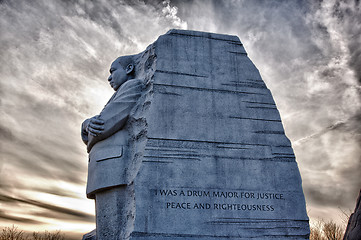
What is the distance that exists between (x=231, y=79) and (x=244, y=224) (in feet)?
7.59

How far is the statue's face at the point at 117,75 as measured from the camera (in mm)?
7125

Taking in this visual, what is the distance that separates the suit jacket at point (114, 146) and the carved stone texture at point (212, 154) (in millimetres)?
531

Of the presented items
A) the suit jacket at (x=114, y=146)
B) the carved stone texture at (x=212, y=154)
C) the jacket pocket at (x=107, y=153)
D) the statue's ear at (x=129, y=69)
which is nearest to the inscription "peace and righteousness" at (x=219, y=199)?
the carved stone texture at (x=212, y=154)

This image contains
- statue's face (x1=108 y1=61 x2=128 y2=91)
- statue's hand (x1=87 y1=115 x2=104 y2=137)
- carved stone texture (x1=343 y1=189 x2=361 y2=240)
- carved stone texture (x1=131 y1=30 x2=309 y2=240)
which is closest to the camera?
carved stone texture (x1=131 y1=30 x2=309 y2=240)

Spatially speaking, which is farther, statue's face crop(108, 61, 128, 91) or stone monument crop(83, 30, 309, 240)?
statue's face crop(108, 61, 128, 91)

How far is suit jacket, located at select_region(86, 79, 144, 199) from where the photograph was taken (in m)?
5.95

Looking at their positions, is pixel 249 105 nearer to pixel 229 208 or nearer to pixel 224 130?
pixel 224 130

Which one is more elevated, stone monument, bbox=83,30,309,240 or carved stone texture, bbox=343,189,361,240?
stone monument, bbox=83,30,309,240

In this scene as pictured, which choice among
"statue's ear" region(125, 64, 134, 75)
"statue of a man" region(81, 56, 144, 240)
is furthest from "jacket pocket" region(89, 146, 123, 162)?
"statue's ear" region(125, 64, 134, 75)

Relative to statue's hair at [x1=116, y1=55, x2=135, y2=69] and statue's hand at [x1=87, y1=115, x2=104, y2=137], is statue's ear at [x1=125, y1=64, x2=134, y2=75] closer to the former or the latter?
statue's hair at [x1=116, y1=55, x2=135, y2=69]

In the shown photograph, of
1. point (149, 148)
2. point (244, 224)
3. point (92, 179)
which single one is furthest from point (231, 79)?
point (92, 179)

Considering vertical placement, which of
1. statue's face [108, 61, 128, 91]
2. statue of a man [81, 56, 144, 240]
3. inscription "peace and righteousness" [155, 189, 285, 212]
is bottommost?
inscription "peace and righteousness" [155, 189, 285, 212]

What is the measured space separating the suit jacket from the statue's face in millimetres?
510

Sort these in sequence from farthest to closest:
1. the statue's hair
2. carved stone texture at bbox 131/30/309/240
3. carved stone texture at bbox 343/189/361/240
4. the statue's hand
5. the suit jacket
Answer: the statue's hair, the statue's hand, the suit jacket, carved stone texture at bbox 343/189/361/240, carved stone texture at bbox 131/30/309/240
